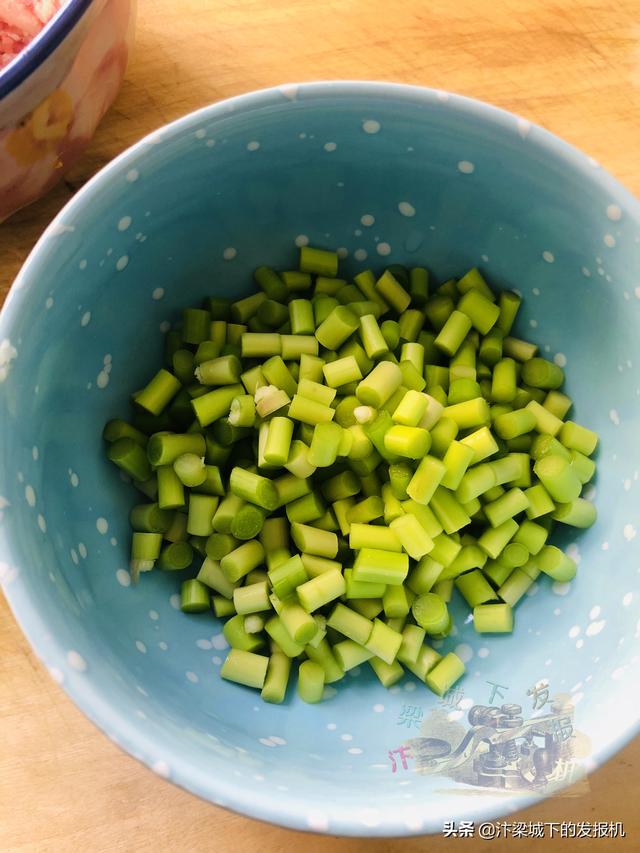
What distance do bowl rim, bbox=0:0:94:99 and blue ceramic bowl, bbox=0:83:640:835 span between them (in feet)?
0.36

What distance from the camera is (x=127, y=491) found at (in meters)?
0.91

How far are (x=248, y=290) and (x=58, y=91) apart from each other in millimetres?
284

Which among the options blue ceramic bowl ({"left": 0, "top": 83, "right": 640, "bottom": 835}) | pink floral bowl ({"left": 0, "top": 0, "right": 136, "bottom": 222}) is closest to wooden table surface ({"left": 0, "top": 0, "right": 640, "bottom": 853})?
pink floral bowl ({"left": 0, "top": 0, "right": 136, "bottom": 222})

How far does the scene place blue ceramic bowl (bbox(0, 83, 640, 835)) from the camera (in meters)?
0.73

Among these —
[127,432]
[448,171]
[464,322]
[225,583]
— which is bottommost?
[225,583]

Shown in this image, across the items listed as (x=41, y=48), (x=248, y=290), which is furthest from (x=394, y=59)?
(x=41, y=48)

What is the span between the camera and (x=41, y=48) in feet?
2.49

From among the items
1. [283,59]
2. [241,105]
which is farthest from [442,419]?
[283,59]

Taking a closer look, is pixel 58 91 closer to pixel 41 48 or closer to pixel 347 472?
pixel 41 48

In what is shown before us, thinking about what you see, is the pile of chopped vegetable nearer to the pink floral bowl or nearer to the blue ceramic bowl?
the blue ceramic bowl

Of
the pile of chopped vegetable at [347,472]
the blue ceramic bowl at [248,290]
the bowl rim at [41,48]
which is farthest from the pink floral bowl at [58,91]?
the pile of chopped vegetable at [347,472]

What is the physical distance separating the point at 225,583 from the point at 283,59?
0.62 m

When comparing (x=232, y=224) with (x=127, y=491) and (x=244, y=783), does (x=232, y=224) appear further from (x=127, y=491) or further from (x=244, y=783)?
(x=244, y=783)

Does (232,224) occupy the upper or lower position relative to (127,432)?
upper
